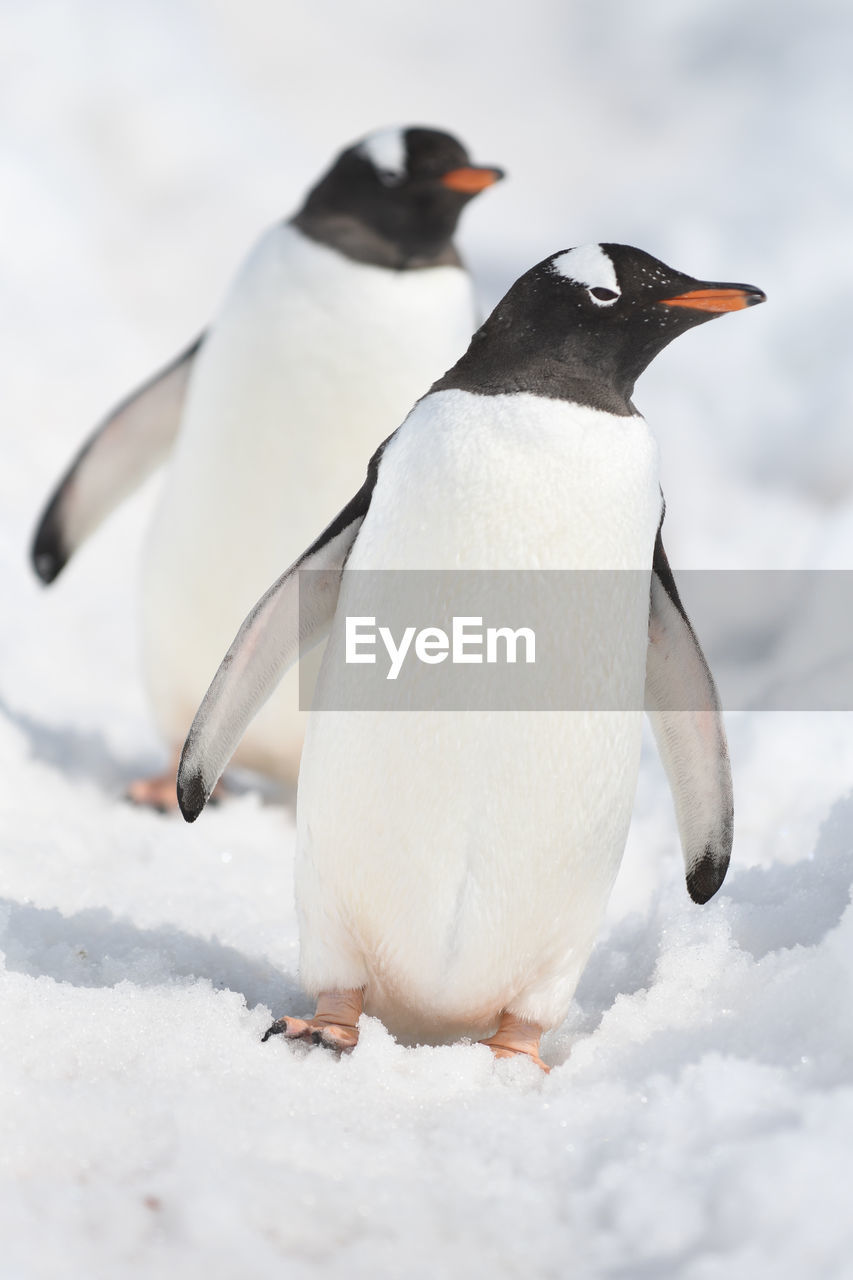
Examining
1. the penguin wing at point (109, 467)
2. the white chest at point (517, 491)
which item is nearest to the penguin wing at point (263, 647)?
the white chest at point (517, 491)

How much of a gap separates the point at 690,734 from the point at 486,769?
1.01ft

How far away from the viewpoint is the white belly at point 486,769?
135 centimetres

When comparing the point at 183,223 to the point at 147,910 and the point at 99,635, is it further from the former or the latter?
the point at 147,910

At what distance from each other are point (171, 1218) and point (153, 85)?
6.20 m

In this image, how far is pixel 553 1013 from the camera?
1.47 metres

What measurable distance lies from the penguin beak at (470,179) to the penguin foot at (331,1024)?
5.15 ft

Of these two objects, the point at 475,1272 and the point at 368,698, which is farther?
the point at 368,698

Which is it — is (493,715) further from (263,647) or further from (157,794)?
(157,794)

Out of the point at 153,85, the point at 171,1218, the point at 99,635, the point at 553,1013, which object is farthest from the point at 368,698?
the point at 153,85

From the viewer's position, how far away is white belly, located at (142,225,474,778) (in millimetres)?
2408

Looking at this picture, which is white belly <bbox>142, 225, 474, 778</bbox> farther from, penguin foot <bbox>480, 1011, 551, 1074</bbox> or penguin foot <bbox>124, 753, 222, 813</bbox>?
penguin foot <bbox>480, 1011, 551, 1074</bbox>

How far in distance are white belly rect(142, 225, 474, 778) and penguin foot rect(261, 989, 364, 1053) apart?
1111mm

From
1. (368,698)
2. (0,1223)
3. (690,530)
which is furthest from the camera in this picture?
(690,530)

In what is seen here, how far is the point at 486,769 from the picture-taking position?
4.45ft
